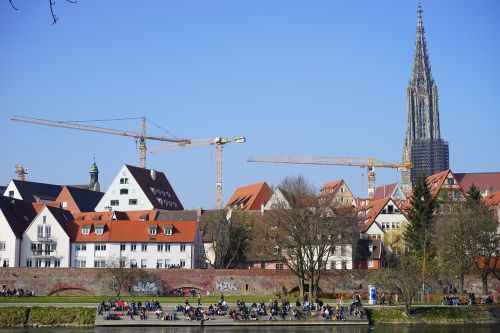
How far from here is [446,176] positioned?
129 m

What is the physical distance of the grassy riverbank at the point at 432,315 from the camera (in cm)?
6988

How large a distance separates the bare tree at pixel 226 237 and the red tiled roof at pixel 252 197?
15378mm

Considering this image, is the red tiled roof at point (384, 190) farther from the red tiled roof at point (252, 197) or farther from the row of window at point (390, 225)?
the row of window at point (390, 225)

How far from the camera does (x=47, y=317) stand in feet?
222

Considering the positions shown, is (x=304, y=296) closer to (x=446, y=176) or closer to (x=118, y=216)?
(x=118, y=216)

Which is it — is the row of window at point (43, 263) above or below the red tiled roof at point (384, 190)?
below

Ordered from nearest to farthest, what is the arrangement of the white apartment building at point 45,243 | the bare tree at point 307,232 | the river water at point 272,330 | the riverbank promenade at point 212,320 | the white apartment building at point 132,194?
the river water at point 272,330, the riverbank promenade at point 212,320, the bare tree at point 307,232, the white apartment building at point 45,243, the white apartment building at point 132,194

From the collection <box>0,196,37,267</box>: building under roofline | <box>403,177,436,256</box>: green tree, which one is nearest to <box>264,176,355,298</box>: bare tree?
<box>403,177,436,256</box>: green tree

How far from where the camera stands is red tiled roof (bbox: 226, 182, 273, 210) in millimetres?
124750

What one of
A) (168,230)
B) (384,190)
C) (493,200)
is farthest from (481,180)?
(168,230)

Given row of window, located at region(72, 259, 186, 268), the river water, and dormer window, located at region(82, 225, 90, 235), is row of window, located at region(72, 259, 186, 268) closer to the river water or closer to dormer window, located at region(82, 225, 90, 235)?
dormer window, located at region(82, 225, 90, 235)

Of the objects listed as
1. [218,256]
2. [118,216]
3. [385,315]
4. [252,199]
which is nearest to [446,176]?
[252,199]

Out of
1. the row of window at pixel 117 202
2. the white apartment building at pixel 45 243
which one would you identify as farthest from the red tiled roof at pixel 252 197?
the white apartment building at pixel 45 243

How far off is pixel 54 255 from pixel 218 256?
20.5 m
